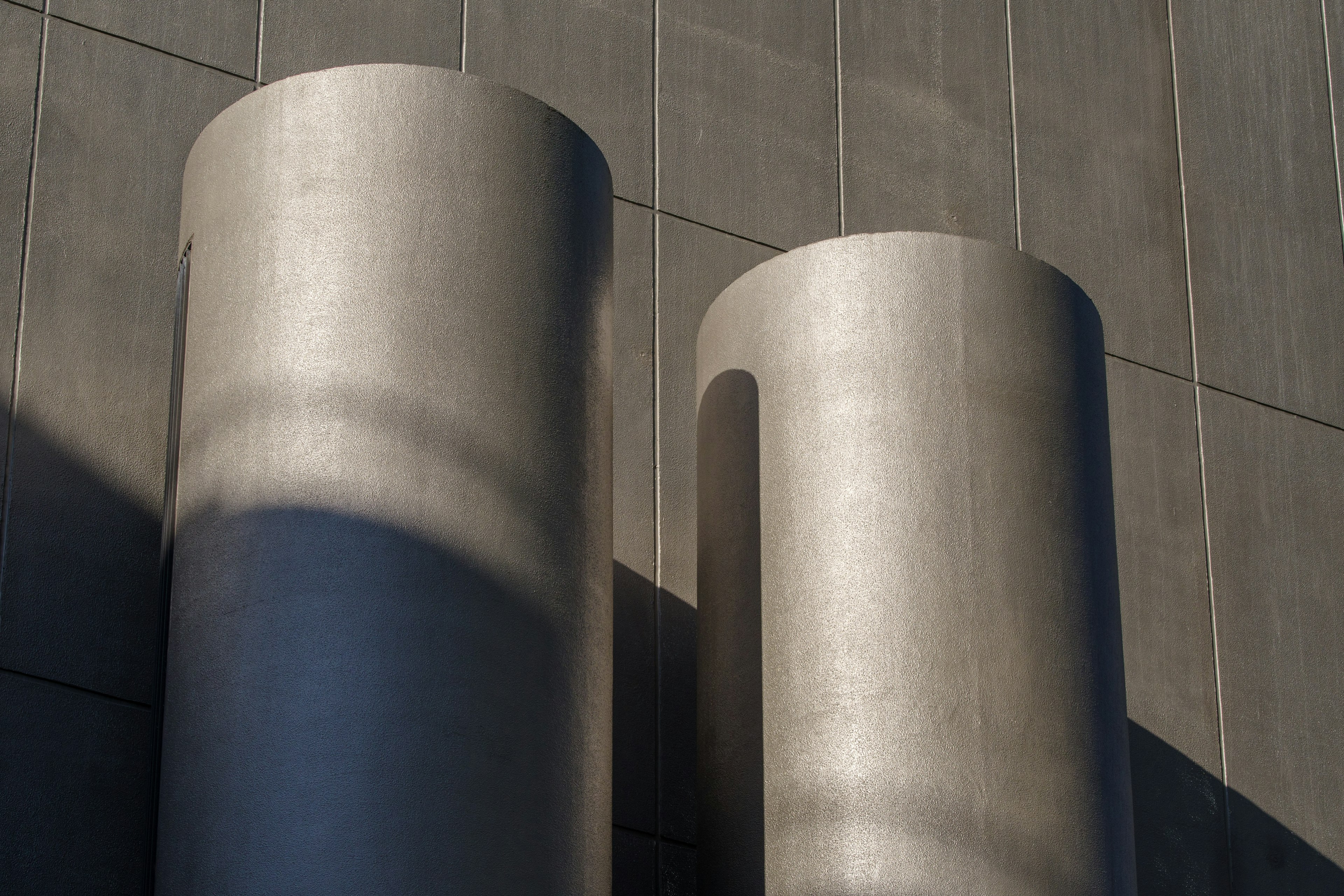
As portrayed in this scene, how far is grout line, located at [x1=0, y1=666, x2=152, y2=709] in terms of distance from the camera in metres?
7.83

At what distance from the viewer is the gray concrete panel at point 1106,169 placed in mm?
12516

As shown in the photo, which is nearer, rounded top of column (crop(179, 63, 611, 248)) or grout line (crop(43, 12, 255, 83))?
rounded top of column (crop(179, 63, 611, 248))

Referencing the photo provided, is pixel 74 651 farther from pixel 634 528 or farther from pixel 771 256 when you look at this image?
pixel 771 256

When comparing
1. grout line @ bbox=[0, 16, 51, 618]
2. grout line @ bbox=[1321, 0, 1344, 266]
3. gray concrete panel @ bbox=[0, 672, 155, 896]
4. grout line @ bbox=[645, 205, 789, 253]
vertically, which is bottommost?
gray concrete panel @ bbox=[0, 672, 155, 896]

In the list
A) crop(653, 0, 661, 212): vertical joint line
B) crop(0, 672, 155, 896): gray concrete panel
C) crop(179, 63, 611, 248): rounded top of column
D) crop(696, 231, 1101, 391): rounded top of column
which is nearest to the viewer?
crop(179, 63, 611, 248): rounded top of column

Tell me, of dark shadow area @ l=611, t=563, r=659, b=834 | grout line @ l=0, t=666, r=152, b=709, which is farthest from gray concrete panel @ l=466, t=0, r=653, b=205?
grout line @ l=0, t=666, r=152, b=709

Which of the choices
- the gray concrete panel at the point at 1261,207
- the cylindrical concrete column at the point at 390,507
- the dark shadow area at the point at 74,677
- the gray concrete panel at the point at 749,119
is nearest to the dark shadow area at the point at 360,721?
the cylindrical concrete column at the point at 390,507

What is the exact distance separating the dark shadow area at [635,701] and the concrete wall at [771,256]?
0.02 metres

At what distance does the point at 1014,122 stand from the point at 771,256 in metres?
2.58

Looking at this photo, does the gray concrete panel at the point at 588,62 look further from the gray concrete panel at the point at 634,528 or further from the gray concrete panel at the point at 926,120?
the gray concrete panel at the point at 926,120

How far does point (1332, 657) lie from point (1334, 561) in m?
0.75

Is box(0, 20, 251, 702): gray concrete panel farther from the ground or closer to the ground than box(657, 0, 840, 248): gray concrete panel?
closer to the ground

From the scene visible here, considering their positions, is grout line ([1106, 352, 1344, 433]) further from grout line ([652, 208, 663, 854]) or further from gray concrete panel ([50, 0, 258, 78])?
gray concrete panel ([50, 0, 258, 78])

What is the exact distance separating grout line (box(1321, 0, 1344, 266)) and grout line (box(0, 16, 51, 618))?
10.1m
